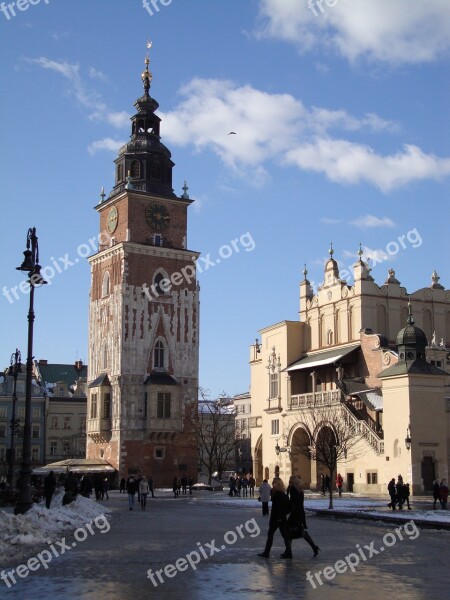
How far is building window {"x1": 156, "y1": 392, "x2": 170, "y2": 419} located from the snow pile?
40.9m

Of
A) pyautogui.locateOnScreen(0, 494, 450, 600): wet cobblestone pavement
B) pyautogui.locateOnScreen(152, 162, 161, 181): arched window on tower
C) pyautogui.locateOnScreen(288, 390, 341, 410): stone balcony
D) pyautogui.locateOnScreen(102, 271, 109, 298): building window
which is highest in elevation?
pyautogui.locateOnScreen(152, 162, 161, 181): arched window on tower

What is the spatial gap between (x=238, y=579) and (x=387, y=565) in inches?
139

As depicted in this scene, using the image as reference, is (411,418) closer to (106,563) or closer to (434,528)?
(434,528)

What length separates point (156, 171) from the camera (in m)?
75.8

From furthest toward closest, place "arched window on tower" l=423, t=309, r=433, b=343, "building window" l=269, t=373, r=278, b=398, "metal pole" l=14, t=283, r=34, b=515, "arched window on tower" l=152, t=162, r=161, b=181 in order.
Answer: "arched window on tower" l=152, t=162, r=161, b=181 → "building window" l=269, t=373, r=278, b=398 → "arched window on tower" l=423, t=309, r=433, b=343 → "metal pole" l=14, t=283, r=34, b=515

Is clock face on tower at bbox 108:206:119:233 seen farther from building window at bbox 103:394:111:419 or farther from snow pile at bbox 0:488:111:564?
snow pile at bbox 0:488:111:564

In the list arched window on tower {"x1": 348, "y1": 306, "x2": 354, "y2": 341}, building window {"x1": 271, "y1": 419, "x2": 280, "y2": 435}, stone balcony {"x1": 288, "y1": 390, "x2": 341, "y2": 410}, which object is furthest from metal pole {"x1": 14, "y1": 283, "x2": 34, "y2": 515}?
building window {"x1": 271, "y1": 419, "x2": 280, "y2": 435}

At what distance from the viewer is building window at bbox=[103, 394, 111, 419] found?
2777 inches

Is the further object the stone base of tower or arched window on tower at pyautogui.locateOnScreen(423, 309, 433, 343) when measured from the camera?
the stone base of tower

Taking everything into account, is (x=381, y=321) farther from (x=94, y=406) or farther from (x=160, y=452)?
(x=94, y=406)

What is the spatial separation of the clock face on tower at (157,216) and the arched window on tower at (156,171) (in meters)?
2.84

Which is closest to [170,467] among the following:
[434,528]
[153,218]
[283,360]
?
[283,360]

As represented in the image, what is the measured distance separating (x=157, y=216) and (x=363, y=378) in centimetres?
2644

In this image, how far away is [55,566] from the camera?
632 inches
